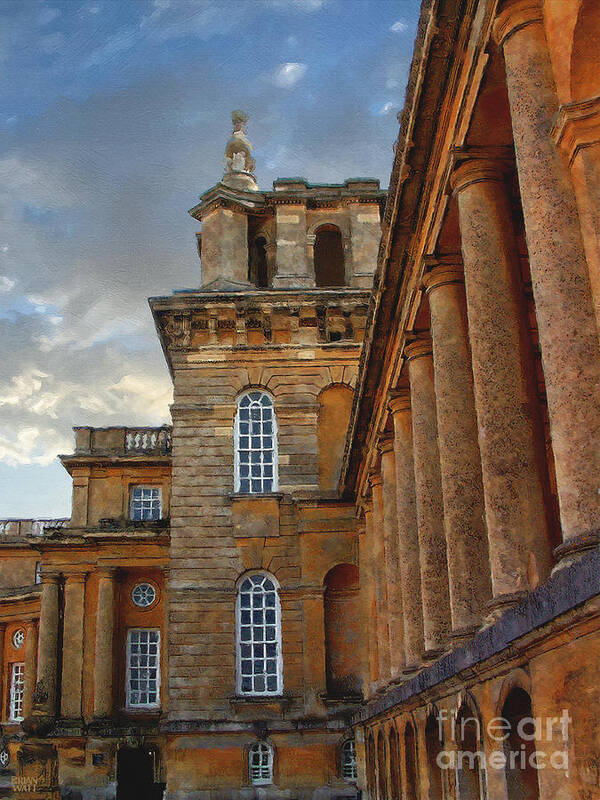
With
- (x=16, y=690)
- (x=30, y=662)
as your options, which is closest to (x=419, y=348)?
(x=30, y=662)

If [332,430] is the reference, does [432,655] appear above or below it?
below

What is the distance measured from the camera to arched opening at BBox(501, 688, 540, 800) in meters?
8.01

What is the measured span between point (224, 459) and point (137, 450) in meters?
7.68

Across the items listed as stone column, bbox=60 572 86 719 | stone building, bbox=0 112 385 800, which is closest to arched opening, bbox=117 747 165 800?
stone building, bbox=0 112 385 800

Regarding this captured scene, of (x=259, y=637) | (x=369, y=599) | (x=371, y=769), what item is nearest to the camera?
(x=371, y=769)

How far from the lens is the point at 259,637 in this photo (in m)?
25.5

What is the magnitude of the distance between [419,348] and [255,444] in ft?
43.5

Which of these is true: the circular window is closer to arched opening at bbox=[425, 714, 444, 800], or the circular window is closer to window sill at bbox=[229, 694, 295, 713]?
window sill at bbox=[229, 694, 295, 713]

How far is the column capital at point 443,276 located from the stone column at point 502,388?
1773mm

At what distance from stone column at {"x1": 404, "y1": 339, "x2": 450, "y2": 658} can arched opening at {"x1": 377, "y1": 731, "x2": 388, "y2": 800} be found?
520 cm

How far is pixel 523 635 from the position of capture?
23.0 feet

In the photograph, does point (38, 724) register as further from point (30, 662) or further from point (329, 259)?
point (329, 259)

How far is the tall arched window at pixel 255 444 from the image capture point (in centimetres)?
2681

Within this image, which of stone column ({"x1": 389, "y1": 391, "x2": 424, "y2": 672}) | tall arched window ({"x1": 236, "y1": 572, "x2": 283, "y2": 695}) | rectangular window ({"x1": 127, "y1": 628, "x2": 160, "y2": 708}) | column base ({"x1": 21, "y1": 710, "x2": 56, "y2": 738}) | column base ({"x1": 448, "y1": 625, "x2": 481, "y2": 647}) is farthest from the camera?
rectangular window ({"x1": 127, "y1": 628, "x2": 160, "y2": 708})
